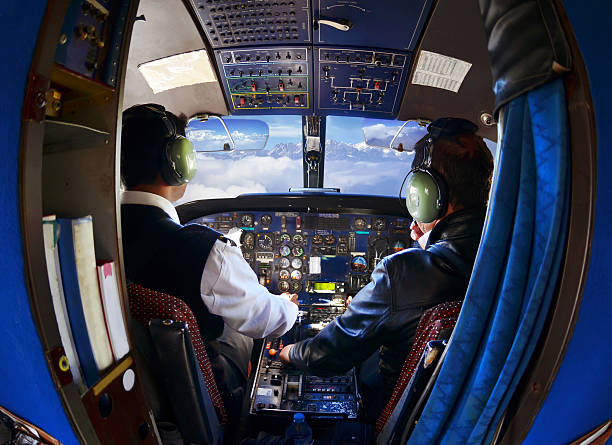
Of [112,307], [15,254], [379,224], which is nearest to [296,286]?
[379,224]

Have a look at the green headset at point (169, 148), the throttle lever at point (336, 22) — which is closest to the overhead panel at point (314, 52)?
the throttle lever at point (336, 22)

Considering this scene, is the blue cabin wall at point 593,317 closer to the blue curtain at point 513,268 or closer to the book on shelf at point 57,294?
the blue curtain at point 513,268

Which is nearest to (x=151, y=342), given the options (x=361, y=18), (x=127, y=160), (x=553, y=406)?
(x=127, y=160)

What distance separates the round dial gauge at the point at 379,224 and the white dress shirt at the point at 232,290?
1.50 m

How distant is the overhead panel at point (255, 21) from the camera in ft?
4.90

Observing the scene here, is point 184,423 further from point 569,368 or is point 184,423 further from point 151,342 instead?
point 569,368

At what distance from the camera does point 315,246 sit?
286cm

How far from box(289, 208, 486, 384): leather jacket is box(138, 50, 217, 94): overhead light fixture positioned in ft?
4.82

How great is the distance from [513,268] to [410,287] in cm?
52

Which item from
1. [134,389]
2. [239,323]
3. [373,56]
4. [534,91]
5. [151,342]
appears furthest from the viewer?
[373,56]

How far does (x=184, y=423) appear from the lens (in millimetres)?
1154

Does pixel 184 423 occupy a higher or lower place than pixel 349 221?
lower

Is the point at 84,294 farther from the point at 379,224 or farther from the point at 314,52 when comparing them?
the point at 379,224

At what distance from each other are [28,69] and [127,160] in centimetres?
96
